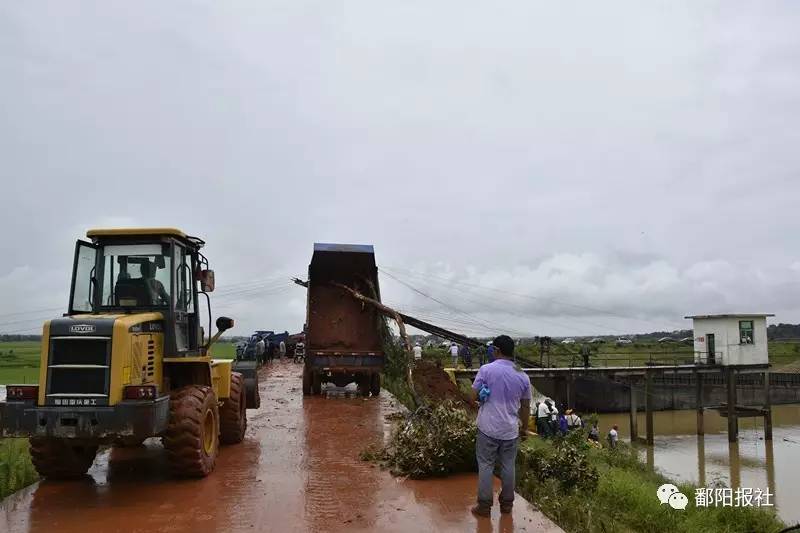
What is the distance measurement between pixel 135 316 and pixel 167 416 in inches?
44.6

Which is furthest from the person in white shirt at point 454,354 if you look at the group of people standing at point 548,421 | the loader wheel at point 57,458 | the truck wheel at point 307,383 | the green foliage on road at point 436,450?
the loader wheel at point 57,458

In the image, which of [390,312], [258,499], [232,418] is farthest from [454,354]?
[258,499]

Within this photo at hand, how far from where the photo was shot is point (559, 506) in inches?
237

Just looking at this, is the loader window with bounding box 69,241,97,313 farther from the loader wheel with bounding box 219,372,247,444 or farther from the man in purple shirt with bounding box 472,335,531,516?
the man in purple shirt with bounding box 472,335,531,516

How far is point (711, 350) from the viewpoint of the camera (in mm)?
32375

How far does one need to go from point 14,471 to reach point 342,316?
9.03 meters

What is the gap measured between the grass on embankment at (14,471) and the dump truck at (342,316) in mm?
7604

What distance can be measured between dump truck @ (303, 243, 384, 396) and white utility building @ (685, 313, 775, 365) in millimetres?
23982

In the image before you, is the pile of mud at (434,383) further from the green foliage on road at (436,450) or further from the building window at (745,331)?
the building window at (745,331)

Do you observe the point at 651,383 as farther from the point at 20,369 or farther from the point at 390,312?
the point at 20,369

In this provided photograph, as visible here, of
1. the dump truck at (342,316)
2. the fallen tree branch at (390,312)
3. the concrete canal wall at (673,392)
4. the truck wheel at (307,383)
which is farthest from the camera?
the concrete canal wall at (673,392)

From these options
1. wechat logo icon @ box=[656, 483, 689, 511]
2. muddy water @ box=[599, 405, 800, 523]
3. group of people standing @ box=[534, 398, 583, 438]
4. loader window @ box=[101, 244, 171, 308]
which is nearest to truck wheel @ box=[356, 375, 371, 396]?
group of people standing @ box=[534, 398, 583, 438]

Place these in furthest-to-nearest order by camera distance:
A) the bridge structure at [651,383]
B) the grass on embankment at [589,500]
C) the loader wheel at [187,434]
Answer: the bridge structure at [651,383] < the loader wheel at [187,434] < the grass on embankment at [589,500]

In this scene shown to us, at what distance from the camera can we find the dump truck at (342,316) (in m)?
14.8
